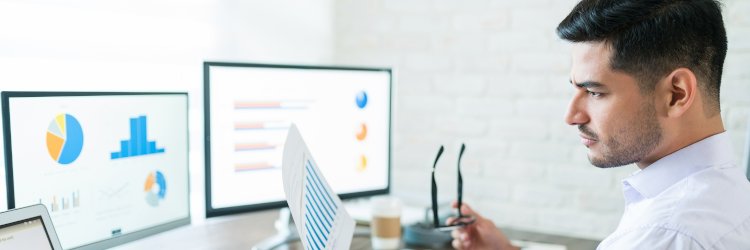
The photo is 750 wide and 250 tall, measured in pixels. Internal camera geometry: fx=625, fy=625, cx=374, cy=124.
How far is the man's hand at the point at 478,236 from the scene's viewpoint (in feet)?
4.04

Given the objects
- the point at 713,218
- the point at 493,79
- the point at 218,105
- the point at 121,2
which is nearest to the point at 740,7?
the point at 493,79

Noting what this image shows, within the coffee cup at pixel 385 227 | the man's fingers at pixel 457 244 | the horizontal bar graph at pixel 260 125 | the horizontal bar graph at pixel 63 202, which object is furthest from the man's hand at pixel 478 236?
the horizontal bar graph at pixel 63 202

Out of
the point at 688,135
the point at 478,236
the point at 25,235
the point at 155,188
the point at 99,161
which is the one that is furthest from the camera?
the point at 478,236

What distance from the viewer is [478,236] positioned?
4.12 ft

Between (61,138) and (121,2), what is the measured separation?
49 cm

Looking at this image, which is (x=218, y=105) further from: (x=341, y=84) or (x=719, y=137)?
(x=719, y=137)

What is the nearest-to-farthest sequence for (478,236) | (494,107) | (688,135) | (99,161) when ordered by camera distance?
(688,135)
(99,161)
(478,236)
(494,107)

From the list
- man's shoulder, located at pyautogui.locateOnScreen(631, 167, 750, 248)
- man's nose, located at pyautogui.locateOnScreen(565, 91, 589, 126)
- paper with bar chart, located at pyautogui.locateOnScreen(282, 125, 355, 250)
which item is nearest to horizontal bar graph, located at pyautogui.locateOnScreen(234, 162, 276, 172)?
paper with bar chart, located at pyautogui.locateOnScreen(282, 125, 355, 250)

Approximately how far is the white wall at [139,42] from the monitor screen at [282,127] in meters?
0.05

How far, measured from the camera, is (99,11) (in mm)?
1320

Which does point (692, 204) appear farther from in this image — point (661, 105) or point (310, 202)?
point (310, 202)

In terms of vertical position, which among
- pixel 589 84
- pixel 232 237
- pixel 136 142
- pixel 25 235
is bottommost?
pixel 232 237

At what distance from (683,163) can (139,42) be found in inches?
44.7

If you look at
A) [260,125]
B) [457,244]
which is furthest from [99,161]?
[457,244]
